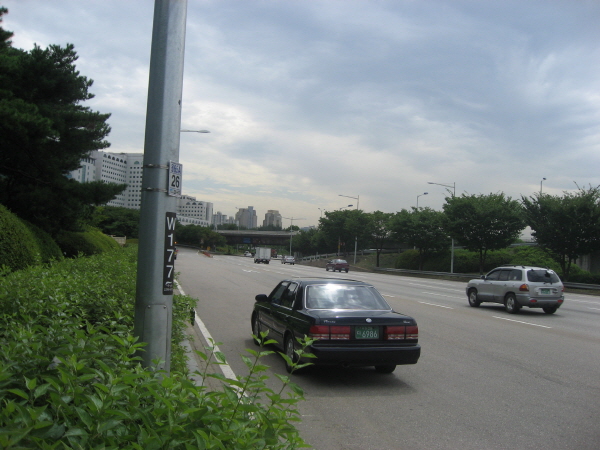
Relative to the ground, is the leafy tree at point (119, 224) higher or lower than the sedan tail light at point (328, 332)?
higher

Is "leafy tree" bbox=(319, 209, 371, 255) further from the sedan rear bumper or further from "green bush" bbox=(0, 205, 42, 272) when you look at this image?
the sedan rear bumper

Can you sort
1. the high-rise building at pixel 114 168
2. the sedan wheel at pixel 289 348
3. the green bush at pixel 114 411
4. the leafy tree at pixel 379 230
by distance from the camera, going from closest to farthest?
the green bush at pixel 114 411 → the sedan wheel at pixel 289 348 → the leafy tree at pixel 379 230 → the high-rise building at pixel 114 168

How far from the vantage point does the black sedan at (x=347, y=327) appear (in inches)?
289

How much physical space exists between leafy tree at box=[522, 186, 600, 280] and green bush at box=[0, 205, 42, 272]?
111 feet

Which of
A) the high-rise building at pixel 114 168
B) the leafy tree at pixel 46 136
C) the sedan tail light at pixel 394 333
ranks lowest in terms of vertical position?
the sedan tail light at pixel 394 333

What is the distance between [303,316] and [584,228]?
34507 millimetres

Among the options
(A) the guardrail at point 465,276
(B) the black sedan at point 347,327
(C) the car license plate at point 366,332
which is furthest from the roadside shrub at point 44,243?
(A) the guardrail at point 465,276

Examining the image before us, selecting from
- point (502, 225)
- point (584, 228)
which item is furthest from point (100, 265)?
point (502, 225)

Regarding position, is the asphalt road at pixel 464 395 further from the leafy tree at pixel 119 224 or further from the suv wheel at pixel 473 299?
the leafy tree at pixel 119 224

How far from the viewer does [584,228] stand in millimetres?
36406

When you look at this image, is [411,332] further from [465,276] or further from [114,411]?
[465,276]

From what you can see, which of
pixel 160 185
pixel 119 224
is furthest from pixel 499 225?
pixel 119 224

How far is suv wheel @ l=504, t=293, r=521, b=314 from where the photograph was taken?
17.8m

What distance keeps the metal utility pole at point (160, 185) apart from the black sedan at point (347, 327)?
2.75 metres
